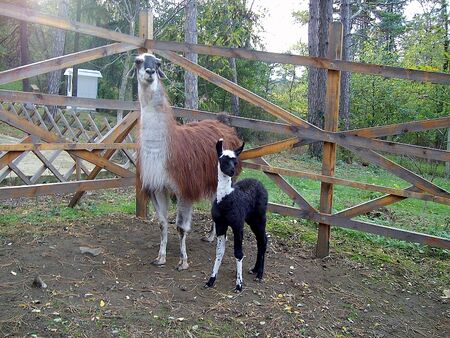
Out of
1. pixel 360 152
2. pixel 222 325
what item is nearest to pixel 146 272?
pixel 222 325

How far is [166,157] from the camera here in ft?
15.8

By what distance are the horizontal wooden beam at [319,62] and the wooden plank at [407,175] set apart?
0.84 m

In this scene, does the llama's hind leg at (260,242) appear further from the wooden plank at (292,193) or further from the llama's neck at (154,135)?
the llama's neck at (154,135)

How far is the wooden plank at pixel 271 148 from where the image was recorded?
17.6 feet

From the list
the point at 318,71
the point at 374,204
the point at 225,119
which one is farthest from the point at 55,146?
the point at 318,71

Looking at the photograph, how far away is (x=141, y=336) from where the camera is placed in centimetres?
352

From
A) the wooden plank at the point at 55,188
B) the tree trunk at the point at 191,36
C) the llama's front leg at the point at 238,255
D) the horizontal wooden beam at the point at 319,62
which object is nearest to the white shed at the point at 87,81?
the tree trunk at the point at 191,36

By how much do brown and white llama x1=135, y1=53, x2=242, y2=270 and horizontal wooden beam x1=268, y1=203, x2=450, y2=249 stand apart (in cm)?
99

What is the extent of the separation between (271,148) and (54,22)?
2744 mm

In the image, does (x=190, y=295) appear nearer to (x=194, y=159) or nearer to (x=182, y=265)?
(x=182, y=265)

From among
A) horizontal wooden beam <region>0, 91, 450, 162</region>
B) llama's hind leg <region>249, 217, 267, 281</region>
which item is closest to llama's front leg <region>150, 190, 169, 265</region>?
llama's hind leg <region>249, 217, 267, 281</region>

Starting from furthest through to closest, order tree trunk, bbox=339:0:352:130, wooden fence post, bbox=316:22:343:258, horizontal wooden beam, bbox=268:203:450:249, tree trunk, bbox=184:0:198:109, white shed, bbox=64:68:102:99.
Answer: white shed, bbox=64:68:102:99, tree trunk, bbox=339:0:352:130, tree trunk, bbox=184:0:198:109, wooden fence post, bbox=316:22:343:258, horizontal wooden beam, bbox=268:203:450:249

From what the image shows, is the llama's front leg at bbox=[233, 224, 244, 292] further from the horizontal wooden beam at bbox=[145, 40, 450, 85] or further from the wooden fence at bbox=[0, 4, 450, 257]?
the horizontal wooden beam at bbox=[145, 40, 450, 85]

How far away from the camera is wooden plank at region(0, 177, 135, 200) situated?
503 centimetres
